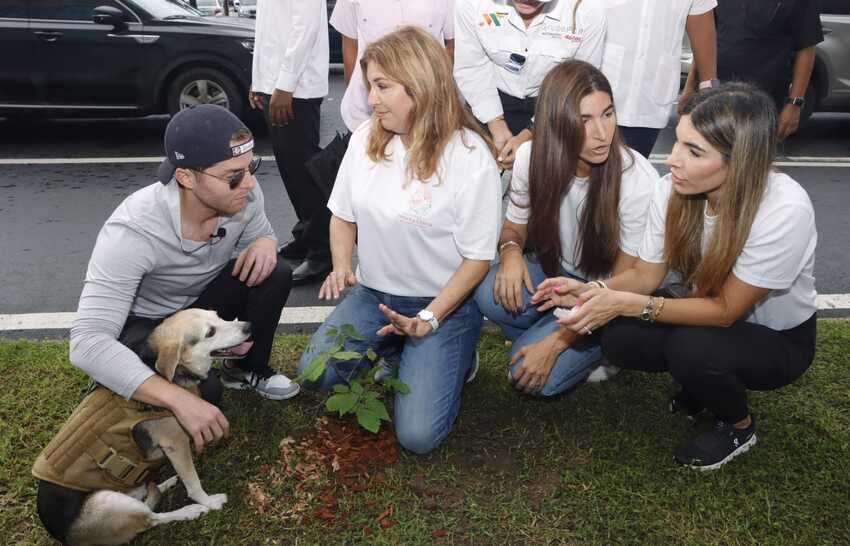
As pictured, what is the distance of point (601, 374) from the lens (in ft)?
11.4

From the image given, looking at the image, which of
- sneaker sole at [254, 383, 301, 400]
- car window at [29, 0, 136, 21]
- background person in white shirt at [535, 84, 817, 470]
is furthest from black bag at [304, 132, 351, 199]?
car window at [29, 0, 136, 21]

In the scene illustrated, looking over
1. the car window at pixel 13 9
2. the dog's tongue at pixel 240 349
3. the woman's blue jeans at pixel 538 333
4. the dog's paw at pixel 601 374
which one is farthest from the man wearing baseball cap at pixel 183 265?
the car window at pixel 13 9

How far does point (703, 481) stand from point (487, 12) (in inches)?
85.6

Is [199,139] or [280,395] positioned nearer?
[199,139]

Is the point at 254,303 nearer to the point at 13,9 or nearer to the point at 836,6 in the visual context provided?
the point at 13,9

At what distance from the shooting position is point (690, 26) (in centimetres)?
376

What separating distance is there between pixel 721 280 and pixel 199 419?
1839mm

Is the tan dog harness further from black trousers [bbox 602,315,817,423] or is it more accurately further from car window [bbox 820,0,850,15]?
car window [bbox 820,0,850,15]

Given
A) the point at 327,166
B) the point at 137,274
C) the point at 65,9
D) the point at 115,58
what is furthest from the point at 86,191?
the point at 137,274

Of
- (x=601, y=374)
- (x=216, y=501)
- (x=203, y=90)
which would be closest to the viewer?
(x=216, y=501)

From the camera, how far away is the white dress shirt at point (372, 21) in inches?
147

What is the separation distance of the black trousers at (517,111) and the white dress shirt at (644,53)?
456 mm

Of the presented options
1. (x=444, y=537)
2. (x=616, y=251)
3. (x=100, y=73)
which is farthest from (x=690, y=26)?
(x=100, y=73)

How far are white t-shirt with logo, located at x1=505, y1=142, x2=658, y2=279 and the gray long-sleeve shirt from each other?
1100 millimetres
